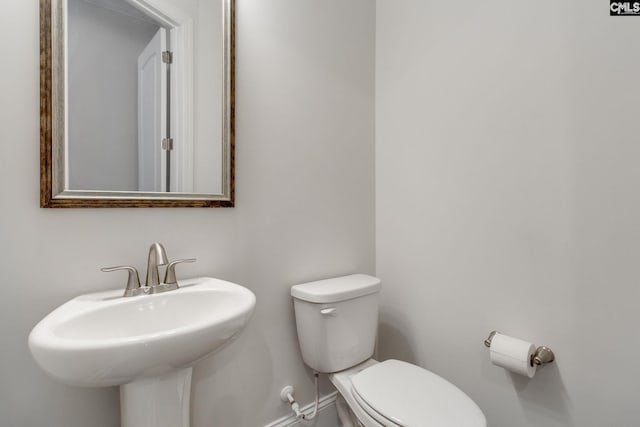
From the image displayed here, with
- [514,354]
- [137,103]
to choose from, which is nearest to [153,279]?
[137,103]

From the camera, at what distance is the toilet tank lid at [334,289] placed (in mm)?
1192

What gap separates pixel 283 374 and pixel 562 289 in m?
1.12

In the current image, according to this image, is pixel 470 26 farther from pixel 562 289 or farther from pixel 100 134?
pixel 100 134

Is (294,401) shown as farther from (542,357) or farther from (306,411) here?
(542,357)

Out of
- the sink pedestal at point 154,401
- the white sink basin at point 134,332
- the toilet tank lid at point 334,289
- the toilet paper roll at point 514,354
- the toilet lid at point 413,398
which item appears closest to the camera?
the white sink basin at point 134,332

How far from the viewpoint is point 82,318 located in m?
0.74

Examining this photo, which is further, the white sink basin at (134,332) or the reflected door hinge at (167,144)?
the reflected door hinge at (167,144)

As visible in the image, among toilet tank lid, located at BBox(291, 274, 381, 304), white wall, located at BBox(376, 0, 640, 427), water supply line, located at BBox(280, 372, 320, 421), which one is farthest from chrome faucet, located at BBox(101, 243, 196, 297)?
white wall, located at BBox(376, 0, 640, 427)

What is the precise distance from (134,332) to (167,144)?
1.98ft

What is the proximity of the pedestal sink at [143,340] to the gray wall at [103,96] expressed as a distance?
1.21 feet

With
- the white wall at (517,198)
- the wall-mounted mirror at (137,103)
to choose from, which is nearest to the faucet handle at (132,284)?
the wall-mounted mirror at (137,103)

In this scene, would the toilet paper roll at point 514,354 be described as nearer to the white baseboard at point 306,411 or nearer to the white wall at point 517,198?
the white wall at point 517,198

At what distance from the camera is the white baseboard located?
4.23 feet

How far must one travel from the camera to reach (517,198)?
1.14 metres
